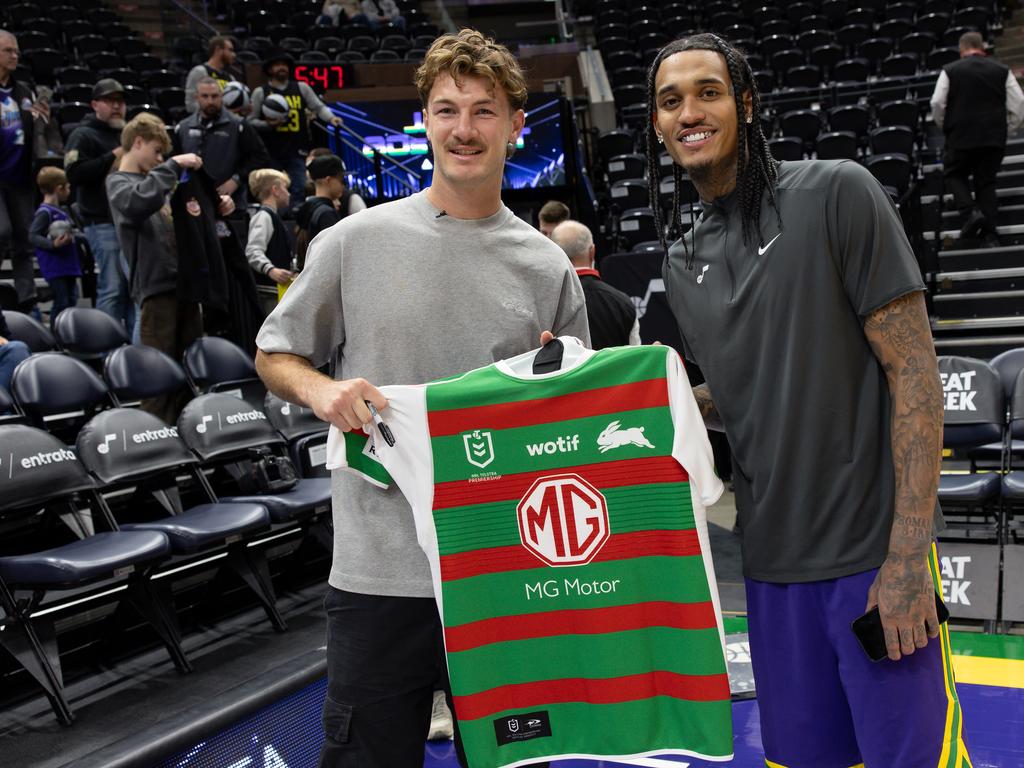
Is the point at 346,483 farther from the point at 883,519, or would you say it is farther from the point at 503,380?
the point at 883,519

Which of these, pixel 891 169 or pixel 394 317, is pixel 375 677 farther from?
pixel 891 169

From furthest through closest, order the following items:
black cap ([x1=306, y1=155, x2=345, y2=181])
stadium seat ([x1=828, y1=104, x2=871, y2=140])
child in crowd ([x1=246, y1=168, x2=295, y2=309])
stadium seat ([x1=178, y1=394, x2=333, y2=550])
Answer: stadium seat ([x1=828, y1=104, x2=871, y2=140]) → child in crowd ([x1=246, y1=168, x2=295, y2=309]) → black cap ([x1=306, y1=155, x2=345, y2=181]) → stadium seat ([x1=178, y1=394, x2=333, y2=550])

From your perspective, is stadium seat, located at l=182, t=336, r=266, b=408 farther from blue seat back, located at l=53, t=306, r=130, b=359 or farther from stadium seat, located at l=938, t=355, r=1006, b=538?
stadium seat, located at l=938, t=355, r=1006, b=538

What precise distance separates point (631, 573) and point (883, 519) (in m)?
0.48

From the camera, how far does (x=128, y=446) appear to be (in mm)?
4492

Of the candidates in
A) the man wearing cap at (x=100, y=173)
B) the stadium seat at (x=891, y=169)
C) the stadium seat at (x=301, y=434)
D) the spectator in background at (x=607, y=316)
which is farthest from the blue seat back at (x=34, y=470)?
the stadium seat at (x=891, y=169)

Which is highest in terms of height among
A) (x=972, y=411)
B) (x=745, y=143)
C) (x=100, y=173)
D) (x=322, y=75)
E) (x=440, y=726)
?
(x=322, y=75)

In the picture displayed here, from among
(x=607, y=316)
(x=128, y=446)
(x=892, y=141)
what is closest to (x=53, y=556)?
(x=128, y=446)

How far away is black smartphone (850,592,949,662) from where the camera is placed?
5.42 feet

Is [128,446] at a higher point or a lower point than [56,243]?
lower

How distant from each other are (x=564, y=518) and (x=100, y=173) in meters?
5.10

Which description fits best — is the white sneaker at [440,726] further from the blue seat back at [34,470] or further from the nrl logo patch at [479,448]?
the blue seat back at [34,470]

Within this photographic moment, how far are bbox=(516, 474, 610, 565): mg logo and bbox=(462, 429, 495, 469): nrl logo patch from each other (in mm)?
105

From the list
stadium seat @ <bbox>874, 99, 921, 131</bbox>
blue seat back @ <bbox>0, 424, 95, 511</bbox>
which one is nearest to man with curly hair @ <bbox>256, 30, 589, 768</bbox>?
blue seat back @ <bbox>0, 424, 95, 511</bbox>
